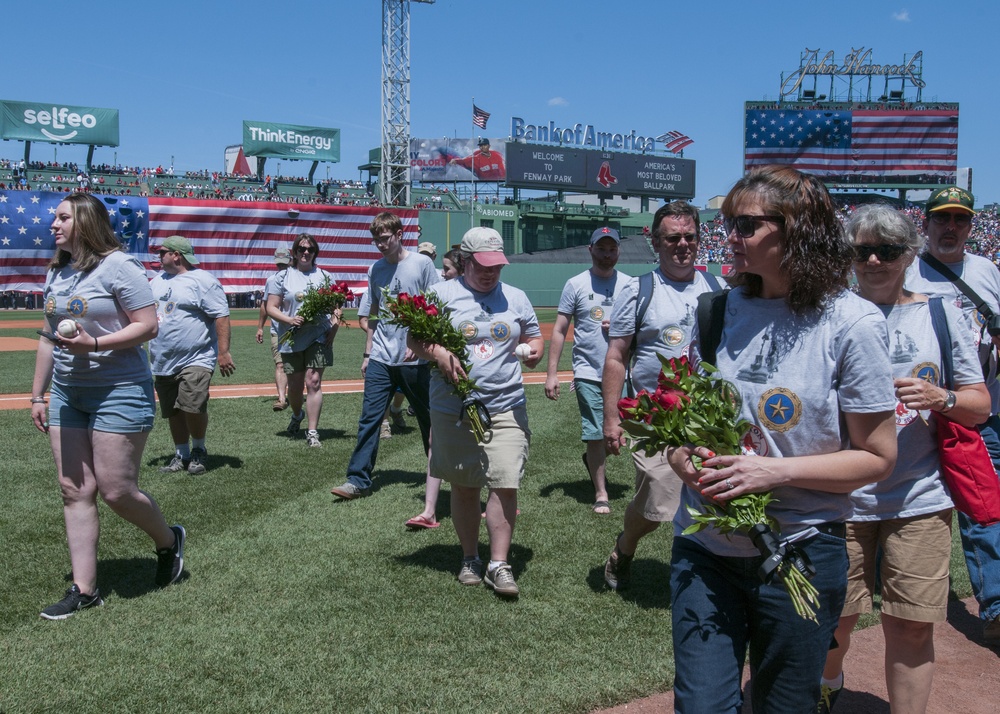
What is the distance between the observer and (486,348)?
500 centimetres

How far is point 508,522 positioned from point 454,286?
146cm

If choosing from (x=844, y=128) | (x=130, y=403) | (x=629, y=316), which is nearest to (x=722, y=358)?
(x=629, y=316)

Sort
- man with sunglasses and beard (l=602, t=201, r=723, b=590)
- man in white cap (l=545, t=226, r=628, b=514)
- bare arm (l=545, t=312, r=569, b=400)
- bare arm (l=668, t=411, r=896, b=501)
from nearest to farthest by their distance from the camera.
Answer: bare arm (l=668, t=411, r=896, b=501)
man with sunglasses and beard (l=602, t=201, r=723, b=590)
bare arm (l=545, t=312, r=569, b=400)
man in white cap (l=545, t=226, r=628, b=514)

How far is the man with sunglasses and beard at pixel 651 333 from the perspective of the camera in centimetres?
464

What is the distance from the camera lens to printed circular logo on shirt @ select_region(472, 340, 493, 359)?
5.00 metres

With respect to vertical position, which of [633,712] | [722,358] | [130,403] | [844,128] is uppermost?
[844,128]

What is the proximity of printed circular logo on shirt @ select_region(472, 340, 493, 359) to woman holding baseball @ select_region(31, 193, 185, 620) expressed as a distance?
1788 mm

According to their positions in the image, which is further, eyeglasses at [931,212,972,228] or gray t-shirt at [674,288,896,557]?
eyeglasses at [931,212,972,228]

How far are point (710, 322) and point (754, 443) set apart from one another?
0.38m

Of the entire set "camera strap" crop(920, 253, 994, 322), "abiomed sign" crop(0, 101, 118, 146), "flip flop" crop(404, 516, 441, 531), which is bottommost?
"flip flop" crop(404, 516, 441, 531)

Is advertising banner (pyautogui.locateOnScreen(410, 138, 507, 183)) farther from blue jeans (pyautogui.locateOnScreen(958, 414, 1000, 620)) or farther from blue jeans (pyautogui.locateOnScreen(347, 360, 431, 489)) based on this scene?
blue jeans (pyautogui.locateOnScreen(958, 414, 1000, 620))

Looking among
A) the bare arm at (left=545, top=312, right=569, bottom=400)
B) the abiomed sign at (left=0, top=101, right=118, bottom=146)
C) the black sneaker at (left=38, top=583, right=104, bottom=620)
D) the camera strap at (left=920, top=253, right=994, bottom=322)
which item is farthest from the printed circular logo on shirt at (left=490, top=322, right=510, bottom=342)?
the abiomed sign at (left=0, top=101, right=118, bottom=146)

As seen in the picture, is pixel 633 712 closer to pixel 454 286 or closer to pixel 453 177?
pixel 454 286

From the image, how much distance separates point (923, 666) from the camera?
3080 mm
